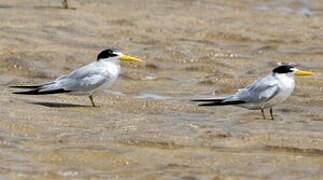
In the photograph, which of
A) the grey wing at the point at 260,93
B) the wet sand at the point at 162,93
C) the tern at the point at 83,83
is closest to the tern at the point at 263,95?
the grey wing at the point at 260,93

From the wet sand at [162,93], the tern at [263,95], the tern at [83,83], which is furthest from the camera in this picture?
the tern at [83,83]

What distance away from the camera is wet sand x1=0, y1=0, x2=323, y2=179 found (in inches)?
299

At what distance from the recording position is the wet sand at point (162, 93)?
7.59m

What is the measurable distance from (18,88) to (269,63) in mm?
3413

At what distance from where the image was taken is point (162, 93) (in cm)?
1123

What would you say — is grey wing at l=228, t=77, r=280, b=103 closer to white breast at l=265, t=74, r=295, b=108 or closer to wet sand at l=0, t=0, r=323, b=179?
white breast at l=265, t=74, r=295, b=108

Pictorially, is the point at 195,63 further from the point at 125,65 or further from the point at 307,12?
the point at 307,12

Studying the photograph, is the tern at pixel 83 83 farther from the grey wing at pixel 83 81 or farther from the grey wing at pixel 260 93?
the grey wing at pixel 260 93

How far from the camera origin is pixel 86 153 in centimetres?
777

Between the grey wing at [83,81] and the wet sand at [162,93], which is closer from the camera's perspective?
the wet sand at [162,93]

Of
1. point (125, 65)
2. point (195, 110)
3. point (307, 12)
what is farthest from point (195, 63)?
point (307, 12)

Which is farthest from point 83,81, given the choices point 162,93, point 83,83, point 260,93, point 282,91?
point 282,91

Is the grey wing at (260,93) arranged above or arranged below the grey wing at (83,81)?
above

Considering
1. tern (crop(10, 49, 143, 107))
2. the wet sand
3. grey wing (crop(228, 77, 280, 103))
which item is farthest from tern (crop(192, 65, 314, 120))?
tern (crop(10, 49, 143, 107))
